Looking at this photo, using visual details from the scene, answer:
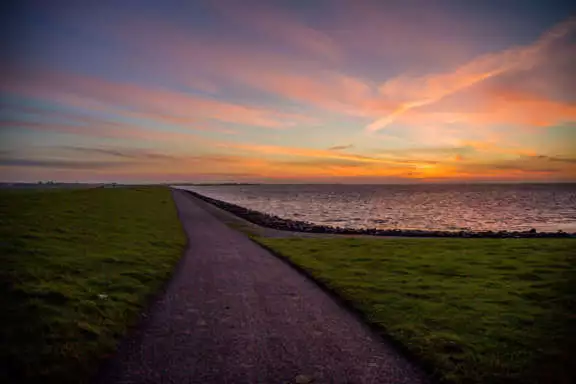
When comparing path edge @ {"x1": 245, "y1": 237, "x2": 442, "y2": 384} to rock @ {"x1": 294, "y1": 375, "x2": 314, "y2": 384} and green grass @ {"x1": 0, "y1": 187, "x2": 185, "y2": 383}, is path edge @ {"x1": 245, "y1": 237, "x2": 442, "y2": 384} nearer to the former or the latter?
rock @ {"x1": 294, "y1": 375, "x2": 314, "y2": 384}

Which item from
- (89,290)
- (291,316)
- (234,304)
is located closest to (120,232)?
(89,290)

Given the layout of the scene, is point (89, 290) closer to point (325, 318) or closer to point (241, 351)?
point (241, 351)

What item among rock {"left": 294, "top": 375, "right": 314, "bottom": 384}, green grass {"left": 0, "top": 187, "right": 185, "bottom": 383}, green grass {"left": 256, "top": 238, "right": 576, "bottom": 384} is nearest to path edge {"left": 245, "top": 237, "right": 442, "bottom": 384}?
green grass {"left": 256, "top": 238, "right": 576, "bottom": 384}

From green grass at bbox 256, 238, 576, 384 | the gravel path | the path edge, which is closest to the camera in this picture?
the gravel path

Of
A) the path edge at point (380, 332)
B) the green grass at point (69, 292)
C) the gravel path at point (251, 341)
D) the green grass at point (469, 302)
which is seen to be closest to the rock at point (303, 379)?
the gravel path at point (251, 341)

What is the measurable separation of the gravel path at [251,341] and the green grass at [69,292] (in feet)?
2.39

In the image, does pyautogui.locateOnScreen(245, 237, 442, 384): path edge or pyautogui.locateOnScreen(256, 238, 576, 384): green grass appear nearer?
pyautogui.locateOnScreen(245, 237, 442, 384): path edge

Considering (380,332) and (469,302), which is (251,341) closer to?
(380,332)

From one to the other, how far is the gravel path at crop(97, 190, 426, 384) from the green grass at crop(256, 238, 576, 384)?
1095mm

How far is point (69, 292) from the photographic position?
39.5 feet

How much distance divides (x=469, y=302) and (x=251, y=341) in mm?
7656

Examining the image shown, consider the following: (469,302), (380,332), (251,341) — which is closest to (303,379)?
(251,341)

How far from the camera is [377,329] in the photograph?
1017 cm

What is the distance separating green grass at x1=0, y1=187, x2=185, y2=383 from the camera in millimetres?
8008
